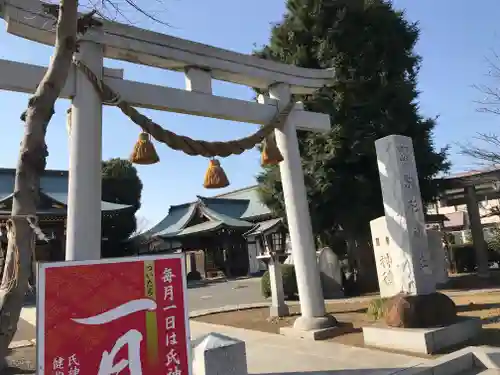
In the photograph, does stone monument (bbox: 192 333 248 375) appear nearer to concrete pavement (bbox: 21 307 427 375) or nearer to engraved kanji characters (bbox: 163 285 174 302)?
engraved kanji characters (bbox: 163 285 174 302)

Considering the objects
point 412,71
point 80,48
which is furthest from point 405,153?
point 412,71

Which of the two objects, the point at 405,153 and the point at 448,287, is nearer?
the point at 405,153

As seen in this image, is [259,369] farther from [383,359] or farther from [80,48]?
[80,48]

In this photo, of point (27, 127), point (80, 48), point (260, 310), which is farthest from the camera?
point (260, 310)

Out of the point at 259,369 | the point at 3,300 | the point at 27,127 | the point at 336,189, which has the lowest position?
the point at 259,369

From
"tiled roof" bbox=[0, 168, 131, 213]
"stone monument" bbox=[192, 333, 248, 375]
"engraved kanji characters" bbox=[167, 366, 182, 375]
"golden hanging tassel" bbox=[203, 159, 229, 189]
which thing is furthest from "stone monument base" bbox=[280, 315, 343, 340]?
"tiled roof" bbox=[0, 168, 131, 213]

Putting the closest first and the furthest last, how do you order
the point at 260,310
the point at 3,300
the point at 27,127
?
the point at 3,300 → the point at 27,127 → the point at 260,310

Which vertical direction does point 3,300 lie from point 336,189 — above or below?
below

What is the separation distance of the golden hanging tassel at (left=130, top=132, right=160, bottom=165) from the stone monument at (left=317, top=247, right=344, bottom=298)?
840cm

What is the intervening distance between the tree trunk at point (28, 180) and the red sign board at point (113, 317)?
730 mm

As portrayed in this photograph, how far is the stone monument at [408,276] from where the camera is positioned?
18.9 ft

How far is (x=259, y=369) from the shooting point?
5.30 metres

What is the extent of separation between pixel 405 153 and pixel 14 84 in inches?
215

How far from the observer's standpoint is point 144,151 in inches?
228
